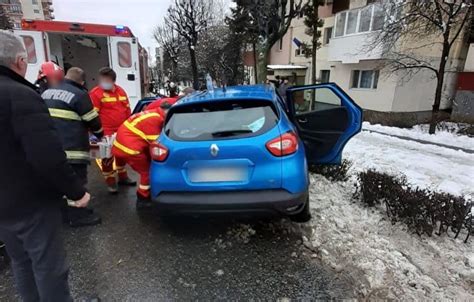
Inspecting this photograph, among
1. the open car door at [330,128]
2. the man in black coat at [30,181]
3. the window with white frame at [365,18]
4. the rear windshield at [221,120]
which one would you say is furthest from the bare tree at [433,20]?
the man in black coat at [30,181]

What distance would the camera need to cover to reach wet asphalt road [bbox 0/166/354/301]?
254 cm

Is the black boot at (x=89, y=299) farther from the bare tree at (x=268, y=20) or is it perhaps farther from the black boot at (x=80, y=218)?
the bare tree at (x=268, y=20)

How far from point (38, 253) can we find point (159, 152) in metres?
1.42

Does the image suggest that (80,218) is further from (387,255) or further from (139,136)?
(387,255)

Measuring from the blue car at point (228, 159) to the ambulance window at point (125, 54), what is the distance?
465 cm

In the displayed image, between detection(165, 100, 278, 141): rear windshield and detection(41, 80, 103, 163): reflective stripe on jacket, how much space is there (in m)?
0.96

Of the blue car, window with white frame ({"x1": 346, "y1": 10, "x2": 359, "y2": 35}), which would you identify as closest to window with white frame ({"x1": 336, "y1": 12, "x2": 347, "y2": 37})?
window with white frame ({"x1": 346, "y1": 10, "x2": 359, "y2": 35})

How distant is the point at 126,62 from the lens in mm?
7133

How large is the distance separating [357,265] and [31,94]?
2.84 meters

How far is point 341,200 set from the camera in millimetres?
4098

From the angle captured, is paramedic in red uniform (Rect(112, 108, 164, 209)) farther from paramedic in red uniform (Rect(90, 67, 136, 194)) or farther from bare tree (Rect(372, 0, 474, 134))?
bare tree (Rect(372, 0, 474, 134))

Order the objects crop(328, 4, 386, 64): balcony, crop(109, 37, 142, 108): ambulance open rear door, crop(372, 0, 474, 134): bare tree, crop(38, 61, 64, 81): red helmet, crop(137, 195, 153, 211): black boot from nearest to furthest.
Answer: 1. crop(38, 61, 64, 81): red helmet
2. crop(137, 195, 153, 211): black boot
3. crop(109, 37, 142, 108): ambulance open rear door
4. crop(372, 0, 474, 134): bare tree
5. crop(328, 4, 386, 64): balcony

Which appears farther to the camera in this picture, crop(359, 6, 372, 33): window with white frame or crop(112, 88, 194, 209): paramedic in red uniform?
crop(359, 6, 372, 33): window with white frame

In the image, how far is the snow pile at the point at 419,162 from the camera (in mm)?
5234
